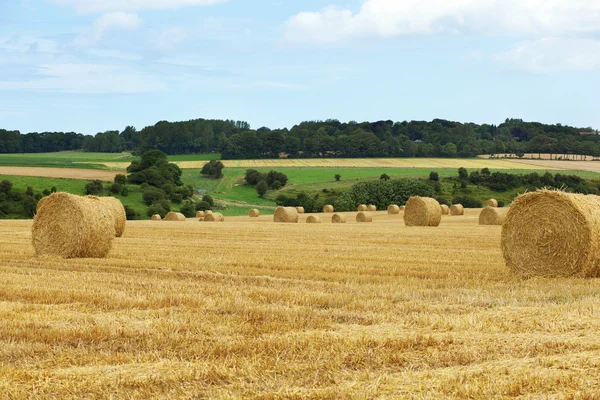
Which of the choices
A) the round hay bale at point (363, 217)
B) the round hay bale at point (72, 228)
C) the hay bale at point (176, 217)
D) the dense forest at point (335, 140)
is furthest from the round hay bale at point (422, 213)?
the dense forest at point (335, 140)

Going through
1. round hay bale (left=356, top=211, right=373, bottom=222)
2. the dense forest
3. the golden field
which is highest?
the dense forest

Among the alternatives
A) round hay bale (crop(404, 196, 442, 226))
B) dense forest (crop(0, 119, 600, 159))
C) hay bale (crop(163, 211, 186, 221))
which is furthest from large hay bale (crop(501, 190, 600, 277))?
dense forest (crop(0, 119, 600, 159))

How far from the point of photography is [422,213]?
32.6 meters

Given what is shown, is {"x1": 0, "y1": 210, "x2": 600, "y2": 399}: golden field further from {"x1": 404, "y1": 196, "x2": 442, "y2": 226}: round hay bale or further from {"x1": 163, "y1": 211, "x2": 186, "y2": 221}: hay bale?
{"x1": 163, "y1": 211, "x2": 186, "y2": 221}: hay bale

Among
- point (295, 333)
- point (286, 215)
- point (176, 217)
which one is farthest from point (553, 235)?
point (176, 217)

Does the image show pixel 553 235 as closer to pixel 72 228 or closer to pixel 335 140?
pixel 72 228

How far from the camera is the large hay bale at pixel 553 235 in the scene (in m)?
13.6

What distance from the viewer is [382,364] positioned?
6.75 meters

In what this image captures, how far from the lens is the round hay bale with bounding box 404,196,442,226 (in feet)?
107

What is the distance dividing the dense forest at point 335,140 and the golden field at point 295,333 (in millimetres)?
88080

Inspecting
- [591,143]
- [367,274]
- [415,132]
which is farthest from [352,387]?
[415,132]

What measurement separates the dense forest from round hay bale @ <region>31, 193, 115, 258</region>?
85045mm

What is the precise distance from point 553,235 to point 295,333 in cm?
779

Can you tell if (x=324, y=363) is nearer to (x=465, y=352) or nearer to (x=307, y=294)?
(x=465, y=352)
